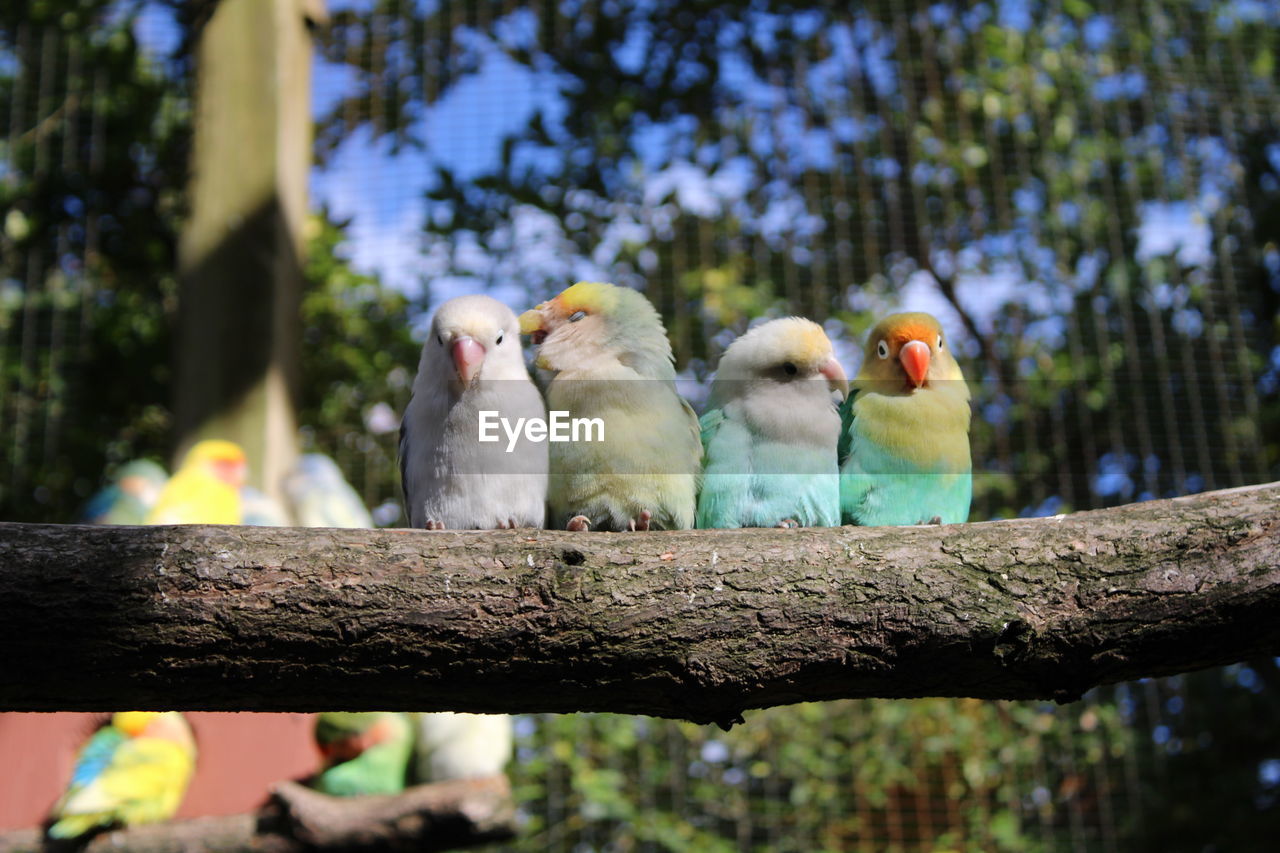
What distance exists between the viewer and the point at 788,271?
4434mm

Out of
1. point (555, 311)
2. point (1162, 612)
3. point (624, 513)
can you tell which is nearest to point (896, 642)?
point (1162, 612)

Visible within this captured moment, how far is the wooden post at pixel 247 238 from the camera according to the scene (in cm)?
329

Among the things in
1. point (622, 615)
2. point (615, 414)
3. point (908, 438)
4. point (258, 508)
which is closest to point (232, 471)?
point (258, 508)

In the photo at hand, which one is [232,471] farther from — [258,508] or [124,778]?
[124,778]

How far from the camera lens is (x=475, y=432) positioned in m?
1.94

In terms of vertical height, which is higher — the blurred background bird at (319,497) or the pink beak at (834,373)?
the blurred background bird at (319,497)

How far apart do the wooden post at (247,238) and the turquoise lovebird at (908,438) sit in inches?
72.8

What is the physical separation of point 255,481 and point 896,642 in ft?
7.78

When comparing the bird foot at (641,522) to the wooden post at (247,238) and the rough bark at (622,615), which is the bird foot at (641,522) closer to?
the rough bark at (622,615)

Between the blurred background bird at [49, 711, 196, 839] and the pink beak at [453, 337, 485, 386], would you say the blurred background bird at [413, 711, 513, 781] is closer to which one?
the blurred background bird at [49, 711, 196, 839]

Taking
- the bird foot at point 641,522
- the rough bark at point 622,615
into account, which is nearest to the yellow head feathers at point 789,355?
the bird foot at point 641,522

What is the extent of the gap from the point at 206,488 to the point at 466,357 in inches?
56.9

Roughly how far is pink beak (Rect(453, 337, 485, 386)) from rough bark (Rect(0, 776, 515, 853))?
1640 millimetres

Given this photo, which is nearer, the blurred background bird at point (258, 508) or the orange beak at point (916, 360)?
the orange beak at point (916, 360)
